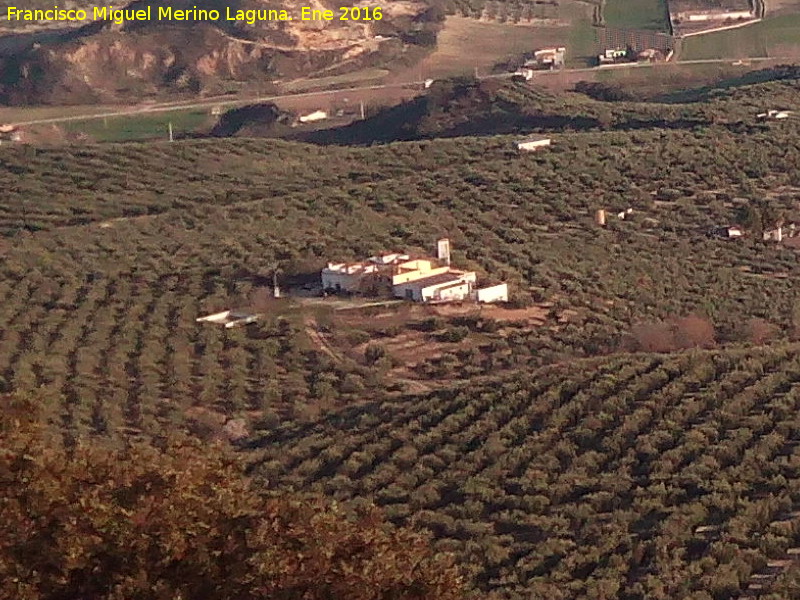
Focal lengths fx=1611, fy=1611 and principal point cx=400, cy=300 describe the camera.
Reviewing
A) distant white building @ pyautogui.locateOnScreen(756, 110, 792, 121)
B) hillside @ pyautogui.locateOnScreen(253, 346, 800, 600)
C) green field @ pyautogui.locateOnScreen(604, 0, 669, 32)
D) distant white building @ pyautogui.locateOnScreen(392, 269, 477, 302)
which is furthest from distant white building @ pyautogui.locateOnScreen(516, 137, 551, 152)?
green field @ pyautogui.locateOnScreen(604, 0, 669, 32)

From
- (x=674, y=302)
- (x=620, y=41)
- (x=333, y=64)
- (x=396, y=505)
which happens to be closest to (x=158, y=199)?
(x=674, y=302)

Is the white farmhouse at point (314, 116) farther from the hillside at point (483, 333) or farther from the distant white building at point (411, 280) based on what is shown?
the distant white building at point (411, 280)

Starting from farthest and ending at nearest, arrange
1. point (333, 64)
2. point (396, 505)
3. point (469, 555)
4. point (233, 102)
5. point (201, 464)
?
point (333, 64)
point (233, 102)
point (396, 505)
point (469, 555)
point (201, 464)

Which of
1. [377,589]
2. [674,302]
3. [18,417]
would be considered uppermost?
[18,417]

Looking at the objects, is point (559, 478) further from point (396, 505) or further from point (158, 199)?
point (158, 199)

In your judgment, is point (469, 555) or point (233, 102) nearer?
point (469, 555)

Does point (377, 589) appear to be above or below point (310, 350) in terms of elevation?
above

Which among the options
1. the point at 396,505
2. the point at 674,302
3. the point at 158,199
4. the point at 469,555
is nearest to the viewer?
the point at 469,555

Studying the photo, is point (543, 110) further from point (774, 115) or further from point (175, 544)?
point (175, 544)
